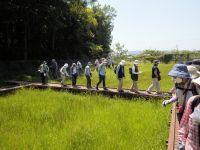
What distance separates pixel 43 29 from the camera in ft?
119

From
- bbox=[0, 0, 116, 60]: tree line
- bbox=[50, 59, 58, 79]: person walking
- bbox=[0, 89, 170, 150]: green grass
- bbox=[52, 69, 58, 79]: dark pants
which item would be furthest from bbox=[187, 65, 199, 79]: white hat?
Result: bbox=[0, 0, 116, 60]: tree line

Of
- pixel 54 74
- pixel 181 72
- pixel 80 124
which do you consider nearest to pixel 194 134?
pixel 181 72

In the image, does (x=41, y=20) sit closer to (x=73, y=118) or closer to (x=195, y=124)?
(x=73, y=118)

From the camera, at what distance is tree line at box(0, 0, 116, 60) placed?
3092 cm

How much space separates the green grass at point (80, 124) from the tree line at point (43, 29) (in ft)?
56.7

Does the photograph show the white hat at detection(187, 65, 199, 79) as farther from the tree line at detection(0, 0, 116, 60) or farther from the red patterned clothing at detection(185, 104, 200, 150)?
the tree line at detection(0, 0, 116, 60)

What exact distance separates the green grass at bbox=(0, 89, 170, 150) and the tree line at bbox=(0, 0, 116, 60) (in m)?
17.3

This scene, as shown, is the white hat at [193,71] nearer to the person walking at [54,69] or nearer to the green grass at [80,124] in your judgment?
the green grass at [80,124]

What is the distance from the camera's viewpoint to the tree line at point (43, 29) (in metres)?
30.9

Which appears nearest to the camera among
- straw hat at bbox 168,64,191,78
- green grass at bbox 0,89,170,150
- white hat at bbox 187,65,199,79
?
straw hat at bbox 168,64,191,78

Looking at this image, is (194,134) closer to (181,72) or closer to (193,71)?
(181,72)

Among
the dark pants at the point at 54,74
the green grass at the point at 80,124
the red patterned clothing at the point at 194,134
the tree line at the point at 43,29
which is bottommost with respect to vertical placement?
the green grass at the point at 80,124

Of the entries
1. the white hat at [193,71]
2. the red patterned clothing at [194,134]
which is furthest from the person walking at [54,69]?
the red patterned clothing at [194,134]

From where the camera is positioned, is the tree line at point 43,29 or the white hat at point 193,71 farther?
the tree line at point 43,29
